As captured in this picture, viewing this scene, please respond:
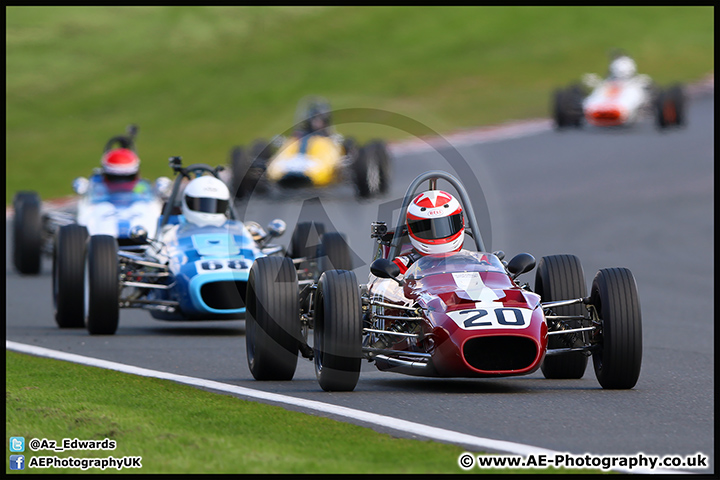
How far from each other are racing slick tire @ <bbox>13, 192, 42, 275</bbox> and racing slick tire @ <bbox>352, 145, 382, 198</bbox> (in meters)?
7.37

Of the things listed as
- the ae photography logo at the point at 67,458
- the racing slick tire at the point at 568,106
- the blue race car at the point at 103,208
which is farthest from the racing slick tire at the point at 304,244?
the racing slick tire at the point at 568,106

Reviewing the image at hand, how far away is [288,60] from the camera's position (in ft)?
176

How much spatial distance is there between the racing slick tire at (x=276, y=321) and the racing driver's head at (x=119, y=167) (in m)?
9.10

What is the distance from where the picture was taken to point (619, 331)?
913 centimetres

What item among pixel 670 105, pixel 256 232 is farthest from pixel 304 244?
pixel 670 105

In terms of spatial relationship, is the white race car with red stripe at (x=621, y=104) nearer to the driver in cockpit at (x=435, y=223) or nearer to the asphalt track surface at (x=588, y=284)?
the asphalt track surface at (x=588, y=284)

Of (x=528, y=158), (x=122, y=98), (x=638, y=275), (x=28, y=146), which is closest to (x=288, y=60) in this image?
(x=122, y=98)

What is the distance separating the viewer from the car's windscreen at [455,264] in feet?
32.4

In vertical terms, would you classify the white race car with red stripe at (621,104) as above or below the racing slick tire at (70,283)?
above

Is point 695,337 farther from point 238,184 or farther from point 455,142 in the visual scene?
point 455,142

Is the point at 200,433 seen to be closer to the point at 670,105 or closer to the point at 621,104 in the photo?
the point at 621,104

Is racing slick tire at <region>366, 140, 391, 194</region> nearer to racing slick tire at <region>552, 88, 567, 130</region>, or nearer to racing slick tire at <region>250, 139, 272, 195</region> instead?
racing slick tire at <region>250, 139, 272, 195</region>

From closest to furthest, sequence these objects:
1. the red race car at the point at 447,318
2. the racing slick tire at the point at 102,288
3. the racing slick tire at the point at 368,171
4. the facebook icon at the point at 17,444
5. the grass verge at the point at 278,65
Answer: the facebook icon at the point at 17,444 → the red race car at the point at 447,318 → the racing slick tire at the point at 102,288 → the racing slick tire at the point at 368,171 → the grass verge at the point at 278,65

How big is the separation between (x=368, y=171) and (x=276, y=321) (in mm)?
15305
